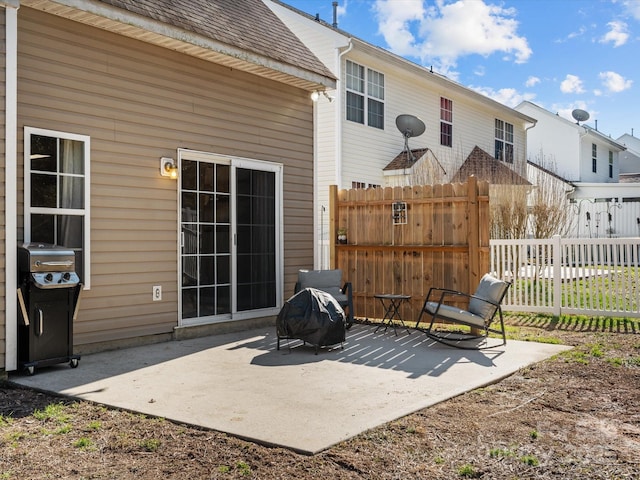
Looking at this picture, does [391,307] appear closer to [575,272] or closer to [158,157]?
[575,272]

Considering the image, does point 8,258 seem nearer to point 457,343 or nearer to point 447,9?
point 457,343

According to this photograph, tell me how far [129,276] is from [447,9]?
12.3 meters

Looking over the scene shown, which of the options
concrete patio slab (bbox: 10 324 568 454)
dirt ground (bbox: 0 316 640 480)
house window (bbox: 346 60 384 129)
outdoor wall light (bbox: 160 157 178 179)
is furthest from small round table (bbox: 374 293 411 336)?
house window (bbox: 346 60 384 129)

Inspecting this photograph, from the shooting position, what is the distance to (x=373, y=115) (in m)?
14.5

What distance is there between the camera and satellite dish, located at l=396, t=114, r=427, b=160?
14.7 metres

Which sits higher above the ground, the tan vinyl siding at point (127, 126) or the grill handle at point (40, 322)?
the tan vinyl siding at point (127, 126)

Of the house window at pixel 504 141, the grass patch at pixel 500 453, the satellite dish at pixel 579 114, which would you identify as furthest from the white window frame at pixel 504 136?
the grass patch at pixel 500 453

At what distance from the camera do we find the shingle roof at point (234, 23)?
22.7 feet

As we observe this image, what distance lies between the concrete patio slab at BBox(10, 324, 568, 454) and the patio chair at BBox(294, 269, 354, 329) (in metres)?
0.77

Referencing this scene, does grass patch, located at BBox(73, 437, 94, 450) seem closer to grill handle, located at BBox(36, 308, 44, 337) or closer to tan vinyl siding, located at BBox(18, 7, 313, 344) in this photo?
grill handle, located at BBox(36, 308, 44, 337)

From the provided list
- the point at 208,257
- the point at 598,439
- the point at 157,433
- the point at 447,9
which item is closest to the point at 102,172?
the point at 208,257

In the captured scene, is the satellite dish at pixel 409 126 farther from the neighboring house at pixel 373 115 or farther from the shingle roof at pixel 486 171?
the shingle roof at pixel 486 171

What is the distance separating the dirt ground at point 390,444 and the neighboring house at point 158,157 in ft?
6.37

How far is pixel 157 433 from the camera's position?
13.1 feet
